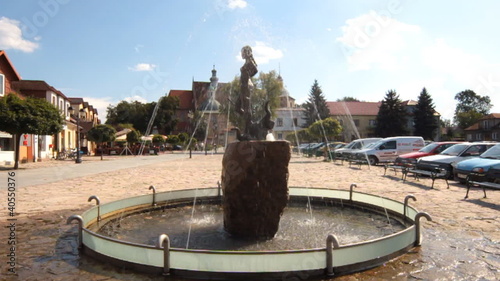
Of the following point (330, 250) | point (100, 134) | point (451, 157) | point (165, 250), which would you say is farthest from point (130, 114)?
point (330, 250)

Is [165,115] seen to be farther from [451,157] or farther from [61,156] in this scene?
[451,157]

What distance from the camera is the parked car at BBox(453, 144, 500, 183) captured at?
1093cm

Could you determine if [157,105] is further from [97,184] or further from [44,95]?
[97,184]

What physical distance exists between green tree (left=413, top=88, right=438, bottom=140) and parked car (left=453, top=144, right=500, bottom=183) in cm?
5138

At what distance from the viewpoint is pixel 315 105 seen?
215 feet

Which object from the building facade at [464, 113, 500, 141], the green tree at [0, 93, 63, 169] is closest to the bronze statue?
the green tree at [0, 93, 63, 169]

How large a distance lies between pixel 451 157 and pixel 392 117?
47.5 meters

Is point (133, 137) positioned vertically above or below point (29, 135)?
above

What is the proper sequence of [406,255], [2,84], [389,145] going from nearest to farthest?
1. [406,255]
2. [389,145]
3. [2,84]

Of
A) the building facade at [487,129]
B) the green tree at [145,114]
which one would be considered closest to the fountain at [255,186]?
the building facade at [487,129]

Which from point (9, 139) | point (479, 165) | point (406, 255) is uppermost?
point (9, 139)

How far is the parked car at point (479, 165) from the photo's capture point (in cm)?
1093

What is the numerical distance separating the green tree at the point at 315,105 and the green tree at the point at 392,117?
10.4m

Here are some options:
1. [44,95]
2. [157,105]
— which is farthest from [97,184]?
[157,105]
